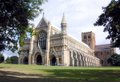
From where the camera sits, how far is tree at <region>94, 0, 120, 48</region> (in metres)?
29.8

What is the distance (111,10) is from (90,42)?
118439 millimetres

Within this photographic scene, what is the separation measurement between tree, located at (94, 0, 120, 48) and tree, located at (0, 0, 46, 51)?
33.0ft

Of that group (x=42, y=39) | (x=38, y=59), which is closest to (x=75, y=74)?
(x=38, y=59)

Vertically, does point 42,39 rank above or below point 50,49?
above

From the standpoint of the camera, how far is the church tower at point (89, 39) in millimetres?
148375

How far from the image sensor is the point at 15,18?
72.9ft

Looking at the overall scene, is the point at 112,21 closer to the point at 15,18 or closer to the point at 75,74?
the point at 75,74

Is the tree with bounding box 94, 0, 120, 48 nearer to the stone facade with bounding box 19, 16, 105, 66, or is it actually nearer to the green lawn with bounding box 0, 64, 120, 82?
the green lawn with bounding box 0, 64, 120, 82

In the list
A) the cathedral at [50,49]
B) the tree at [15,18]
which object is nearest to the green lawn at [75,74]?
the tree at [15,18]

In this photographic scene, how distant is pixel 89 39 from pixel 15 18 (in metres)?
129

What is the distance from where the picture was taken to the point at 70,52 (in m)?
85.8

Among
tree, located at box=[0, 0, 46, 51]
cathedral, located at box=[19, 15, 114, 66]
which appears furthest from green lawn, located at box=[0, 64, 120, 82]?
cathedral, located at box=[19, 15, 114, 66]

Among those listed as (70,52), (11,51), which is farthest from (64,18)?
(11,51)

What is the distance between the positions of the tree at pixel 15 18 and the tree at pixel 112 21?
10.1 meters
